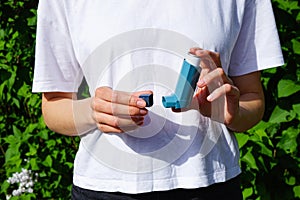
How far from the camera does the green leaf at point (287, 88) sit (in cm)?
252

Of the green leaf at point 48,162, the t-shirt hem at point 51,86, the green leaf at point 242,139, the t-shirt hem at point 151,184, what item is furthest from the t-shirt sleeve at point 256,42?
the green leaf at point 48,162

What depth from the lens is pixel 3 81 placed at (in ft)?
10.8

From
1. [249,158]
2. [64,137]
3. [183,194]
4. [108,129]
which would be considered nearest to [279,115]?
[249,158]

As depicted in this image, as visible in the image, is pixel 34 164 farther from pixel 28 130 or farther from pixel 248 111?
pixel 248 111

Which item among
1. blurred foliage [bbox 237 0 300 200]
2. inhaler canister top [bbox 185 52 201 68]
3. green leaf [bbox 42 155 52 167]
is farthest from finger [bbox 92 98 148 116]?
green leaf [bbox 42 155 52 167]

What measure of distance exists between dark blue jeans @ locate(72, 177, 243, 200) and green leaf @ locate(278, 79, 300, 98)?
3.97 feet

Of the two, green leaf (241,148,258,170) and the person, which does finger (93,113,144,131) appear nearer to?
the person

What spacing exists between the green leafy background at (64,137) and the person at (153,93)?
1125mm

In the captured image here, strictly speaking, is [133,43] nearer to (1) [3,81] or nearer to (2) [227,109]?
(2) [227,109]

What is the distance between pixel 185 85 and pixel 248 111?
272 millimetres

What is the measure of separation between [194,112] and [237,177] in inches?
7.7

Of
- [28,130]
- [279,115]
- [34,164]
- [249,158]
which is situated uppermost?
[279,115]

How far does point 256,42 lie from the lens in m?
1.40

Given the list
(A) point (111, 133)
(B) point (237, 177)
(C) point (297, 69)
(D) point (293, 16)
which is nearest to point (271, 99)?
(C) point (297, 69)
